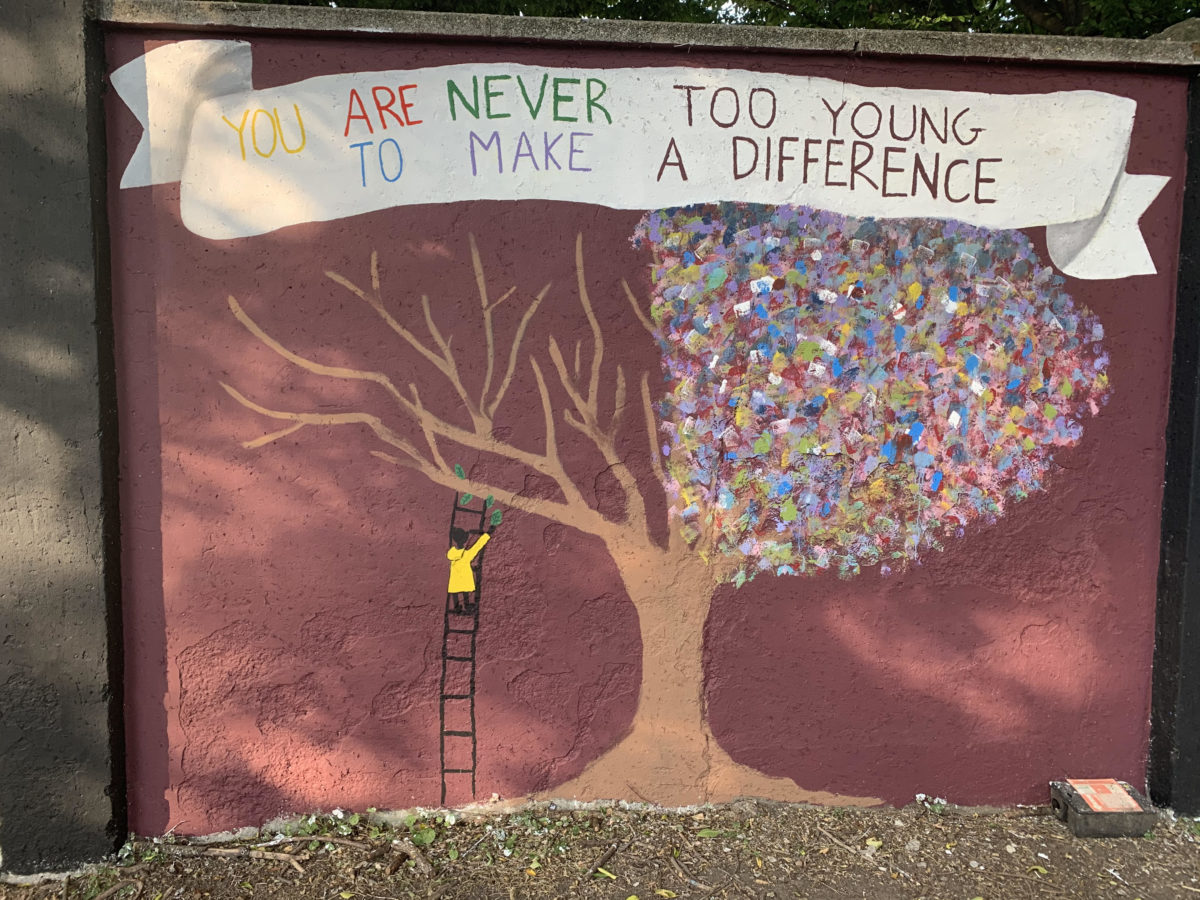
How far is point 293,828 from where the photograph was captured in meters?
2.80

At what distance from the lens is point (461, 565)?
2797 millimetres

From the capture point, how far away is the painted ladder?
2.79 metres

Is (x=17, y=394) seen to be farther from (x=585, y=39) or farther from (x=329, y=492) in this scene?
(x=585, y=39)

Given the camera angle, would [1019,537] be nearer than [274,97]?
No

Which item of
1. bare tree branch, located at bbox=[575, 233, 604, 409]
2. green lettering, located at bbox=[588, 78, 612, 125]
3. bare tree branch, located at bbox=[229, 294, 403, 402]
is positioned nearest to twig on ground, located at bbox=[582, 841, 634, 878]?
bare tree branch, located at bbox=[575, 233, 604, 409]

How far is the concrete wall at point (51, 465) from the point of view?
2.48 meters

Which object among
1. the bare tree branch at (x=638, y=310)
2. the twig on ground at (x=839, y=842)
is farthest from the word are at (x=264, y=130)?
the twig on ground at (x=839, y=842)

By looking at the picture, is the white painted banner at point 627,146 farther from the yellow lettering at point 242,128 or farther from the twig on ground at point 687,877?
the twig on ground at point 687,877

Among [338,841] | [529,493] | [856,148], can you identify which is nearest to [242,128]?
[529,493]

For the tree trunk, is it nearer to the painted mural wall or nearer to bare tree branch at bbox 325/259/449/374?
the painted mural wall

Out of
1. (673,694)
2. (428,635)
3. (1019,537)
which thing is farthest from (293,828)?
(1019,537)

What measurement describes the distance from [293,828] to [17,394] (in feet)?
5.75

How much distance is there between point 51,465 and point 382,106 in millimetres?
Answer: 1613

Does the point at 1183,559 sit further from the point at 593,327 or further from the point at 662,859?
the point at 593,327
